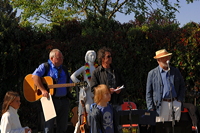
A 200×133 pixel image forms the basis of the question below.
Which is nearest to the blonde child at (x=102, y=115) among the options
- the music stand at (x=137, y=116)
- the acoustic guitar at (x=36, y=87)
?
the music stand at (x=137, y=116)

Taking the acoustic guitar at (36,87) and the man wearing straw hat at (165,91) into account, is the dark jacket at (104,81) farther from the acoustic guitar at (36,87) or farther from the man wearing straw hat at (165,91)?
the man wearing straw hat at (165,91)

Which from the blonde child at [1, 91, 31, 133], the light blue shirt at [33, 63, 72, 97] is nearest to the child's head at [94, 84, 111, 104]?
the blonde child at [1, 91, 31, 133]

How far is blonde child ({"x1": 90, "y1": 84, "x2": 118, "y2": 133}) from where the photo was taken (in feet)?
17.7

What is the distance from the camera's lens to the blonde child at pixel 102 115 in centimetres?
538

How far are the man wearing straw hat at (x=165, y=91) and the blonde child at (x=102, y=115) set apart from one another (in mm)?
1415

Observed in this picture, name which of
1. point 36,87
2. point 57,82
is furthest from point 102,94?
point 36,87

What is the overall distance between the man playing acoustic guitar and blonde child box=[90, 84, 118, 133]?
4.14ft

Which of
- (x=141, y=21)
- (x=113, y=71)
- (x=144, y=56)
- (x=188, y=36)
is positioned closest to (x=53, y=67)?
(x=113, y=71)

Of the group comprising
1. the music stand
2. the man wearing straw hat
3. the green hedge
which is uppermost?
the green hedge

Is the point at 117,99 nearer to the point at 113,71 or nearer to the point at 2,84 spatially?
the point at 113,71

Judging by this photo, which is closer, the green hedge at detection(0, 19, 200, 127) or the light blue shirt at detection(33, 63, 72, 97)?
the light blue shirt at detection(33, 63, 72, 97)

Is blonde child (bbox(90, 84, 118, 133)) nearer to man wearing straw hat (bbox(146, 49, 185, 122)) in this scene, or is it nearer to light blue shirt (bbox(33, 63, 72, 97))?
light blue shirt (bbox(33, 63, 72, 97))

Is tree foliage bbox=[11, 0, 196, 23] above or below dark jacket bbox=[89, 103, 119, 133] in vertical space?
above

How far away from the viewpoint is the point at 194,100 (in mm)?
9188
